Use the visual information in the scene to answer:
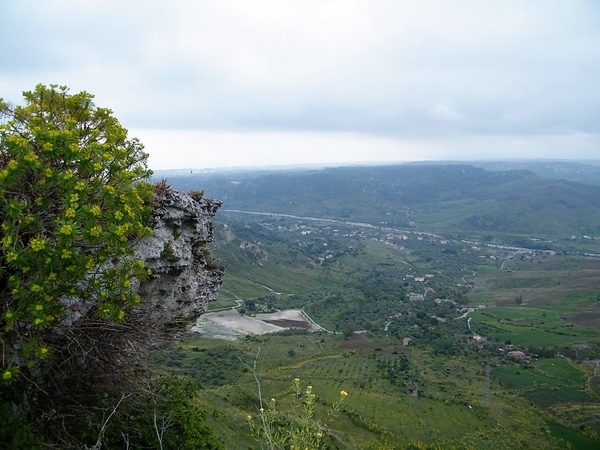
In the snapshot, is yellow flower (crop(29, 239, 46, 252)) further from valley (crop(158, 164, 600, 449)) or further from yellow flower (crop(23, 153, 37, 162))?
valley (crop(158, 164, 600, 449))

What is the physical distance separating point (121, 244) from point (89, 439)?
4.79 metres

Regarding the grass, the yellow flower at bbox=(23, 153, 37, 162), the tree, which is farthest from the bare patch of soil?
Answer: the yellow flower at bbox=(23, 153, 37, 162)

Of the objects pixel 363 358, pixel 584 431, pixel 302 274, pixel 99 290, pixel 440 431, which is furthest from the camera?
pixel 302 274

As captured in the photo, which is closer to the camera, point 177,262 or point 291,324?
point 177,262

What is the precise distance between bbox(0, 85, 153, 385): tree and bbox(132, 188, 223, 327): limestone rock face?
3722 millimetres

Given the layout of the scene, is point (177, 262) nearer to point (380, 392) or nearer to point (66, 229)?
point (66, 229)

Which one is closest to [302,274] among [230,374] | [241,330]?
[241,330]

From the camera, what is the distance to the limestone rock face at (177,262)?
13.5m

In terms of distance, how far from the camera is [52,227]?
27.1 feet

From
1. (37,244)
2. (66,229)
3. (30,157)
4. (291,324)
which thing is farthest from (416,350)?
(30,157)

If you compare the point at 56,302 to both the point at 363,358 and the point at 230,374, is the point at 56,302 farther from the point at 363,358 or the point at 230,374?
the point at 363,358

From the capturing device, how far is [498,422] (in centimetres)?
5091

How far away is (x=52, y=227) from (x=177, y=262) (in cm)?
610

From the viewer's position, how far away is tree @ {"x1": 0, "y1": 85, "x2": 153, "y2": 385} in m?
7.35
